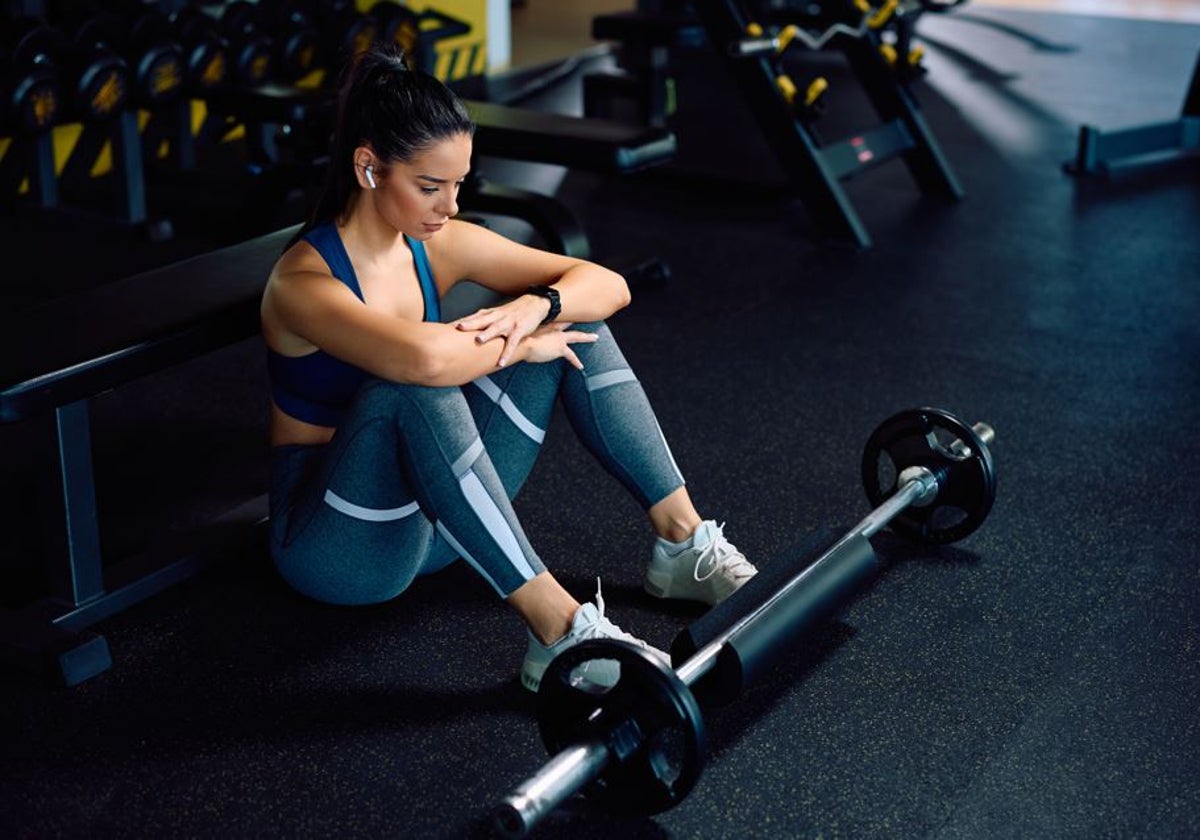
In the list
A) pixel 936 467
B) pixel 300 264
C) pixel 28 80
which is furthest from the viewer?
pixel 28 80

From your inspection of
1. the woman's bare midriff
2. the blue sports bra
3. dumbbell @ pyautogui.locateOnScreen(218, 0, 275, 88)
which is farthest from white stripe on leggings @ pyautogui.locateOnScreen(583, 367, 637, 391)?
dumbbell @ pyautogui.locateOnScreen(218, 0, 275, 88)

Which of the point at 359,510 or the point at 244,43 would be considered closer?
the point at 359,510

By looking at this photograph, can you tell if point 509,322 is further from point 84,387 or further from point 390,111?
point 84,387

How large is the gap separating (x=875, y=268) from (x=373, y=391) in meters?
2.09

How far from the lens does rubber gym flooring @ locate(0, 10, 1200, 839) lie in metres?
1.49

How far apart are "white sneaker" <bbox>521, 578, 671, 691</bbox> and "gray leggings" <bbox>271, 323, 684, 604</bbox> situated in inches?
3.1

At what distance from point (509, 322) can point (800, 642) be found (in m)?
0.52

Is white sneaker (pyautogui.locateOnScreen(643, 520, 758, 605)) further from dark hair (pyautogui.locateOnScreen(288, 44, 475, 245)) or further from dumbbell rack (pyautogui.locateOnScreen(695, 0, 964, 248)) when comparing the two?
dumbbell rack (pyautogui.locateOnScreen(695, 0, 964, 248))

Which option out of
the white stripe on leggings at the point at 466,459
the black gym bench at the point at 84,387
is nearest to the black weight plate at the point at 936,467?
the white stripe on leggings at the point at 466,459

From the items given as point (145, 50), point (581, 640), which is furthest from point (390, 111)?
point (145, 50)

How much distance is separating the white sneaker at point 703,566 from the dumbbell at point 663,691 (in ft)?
0.47

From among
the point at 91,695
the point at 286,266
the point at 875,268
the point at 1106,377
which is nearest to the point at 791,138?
the point at 875,268

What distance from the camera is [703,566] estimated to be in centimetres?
179

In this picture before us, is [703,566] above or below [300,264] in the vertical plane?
below
